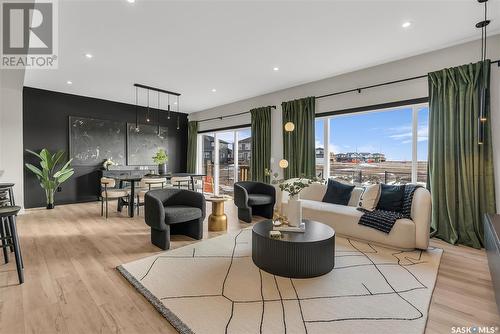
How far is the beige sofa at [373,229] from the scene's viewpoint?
3.05 meters

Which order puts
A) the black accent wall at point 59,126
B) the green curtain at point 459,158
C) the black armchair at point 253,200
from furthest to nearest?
1. the black accent wall at point 59,126
2. the black armchair at point 253,200
3. the green curtain at point 459,158

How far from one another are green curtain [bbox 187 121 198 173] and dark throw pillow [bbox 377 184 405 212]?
19.6 feet

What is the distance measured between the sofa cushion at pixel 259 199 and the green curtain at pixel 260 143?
122cm

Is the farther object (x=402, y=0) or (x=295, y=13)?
(x=295, y=13)

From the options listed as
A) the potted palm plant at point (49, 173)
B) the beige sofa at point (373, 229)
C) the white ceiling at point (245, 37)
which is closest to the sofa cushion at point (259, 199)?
the beige sofa at point (373, 229)

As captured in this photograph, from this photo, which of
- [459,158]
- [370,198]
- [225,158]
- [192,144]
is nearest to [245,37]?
[370,198]

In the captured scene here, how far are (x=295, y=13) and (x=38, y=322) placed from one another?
144 inches

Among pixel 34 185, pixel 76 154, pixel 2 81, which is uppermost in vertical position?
pixel 2 81

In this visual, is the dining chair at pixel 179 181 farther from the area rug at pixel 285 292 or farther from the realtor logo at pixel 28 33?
the realtor logo at pixel 28 33

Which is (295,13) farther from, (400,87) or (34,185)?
(34,185)

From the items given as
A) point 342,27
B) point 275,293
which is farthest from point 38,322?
point 342,27

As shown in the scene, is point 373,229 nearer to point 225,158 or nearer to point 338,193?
point 338,193

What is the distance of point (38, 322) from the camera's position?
5.75ft

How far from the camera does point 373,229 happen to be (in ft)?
10.8
